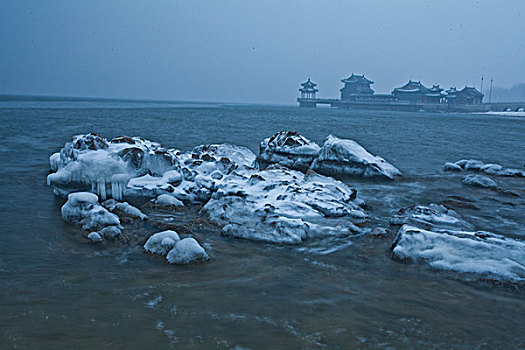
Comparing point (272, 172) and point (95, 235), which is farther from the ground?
point (272, 172)

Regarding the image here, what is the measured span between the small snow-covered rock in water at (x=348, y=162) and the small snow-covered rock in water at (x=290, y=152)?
2.52ft

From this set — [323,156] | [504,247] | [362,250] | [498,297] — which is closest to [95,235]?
[362,250]

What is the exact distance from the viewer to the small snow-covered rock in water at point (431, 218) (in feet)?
23.7

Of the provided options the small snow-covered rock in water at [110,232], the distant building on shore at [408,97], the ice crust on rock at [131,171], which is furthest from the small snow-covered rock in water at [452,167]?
the distant building on shore at [408,97]

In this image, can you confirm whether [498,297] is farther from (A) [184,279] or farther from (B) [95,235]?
(B) [95,235]

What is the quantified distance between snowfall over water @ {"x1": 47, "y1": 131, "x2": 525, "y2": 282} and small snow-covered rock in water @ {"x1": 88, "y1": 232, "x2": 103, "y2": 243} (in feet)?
0.09

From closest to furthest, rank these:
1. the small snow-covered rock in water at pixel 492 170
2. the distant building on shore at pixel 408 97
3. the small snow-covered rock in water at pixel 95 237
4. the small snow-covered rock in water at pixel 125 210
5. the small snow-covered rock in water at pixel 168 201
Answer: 1. the small snow-covered rock in water at pixel 95 237
2. the small snow-covered rock in water at pixel 125 210
3. the small snow-covered rock in water at pixel 168 201
4. the small snow-covered rock in water at pixel 492 170
5. the distant building on shore at pixel 408 97

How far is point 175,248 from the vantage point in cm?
559

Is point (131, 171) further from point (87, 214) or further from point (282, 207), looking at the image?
point (282, 207)

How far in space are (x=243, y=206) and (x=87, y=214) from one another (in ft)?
9.10

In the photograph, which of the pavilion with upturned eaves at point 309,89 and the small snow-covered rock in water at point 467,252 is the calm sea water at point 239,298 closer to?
the small snow-covered rock in water at point 467,252

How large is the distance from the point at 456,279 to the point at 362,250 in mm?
1389

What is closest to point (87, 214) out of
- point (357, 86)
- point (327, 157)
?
point (327, 157)

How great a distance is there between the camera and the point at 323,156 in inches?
507
